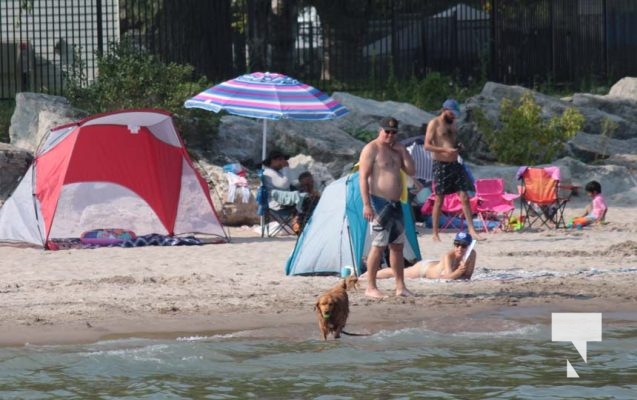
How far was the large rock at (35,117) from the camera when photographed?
19188 millimetres

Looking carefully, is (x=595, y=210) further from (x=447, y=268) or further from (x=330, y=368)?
(x=330, y=368)

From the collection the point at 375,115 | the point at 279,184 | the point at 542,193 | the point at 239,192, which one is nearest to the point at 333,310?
the point at 279,184

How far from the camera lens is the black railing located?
79.6ft

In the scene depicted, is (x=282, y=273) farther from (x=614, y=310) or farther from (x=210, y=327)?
(x=614, y=310)

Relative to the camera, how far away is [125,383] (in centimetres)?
1035

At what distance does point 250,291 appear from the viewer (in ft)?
42.9

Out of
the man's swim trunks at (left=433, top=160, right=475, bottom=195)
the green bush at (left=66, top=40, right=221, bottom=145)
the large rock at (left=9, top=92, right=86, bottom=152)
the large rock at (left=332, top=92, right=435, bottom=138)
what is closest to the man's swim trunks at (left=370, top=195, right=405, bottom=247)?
the man's swim trunks at (left=433, top=160, right=475, bottom=195)

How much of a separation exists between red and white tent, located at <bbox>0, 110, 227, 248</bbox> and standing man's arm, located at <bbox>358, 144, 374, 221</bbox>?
163 inches

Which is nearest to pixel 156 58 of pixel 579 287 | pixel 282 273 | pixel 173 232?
pixel 173 232

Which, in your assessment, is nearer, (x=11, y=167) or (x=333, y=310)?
(x=333, y=310)

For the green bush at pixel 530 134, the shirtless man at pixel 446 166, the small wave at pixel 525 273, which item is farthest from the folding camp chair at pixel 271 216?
the green bush at pixel 530 134

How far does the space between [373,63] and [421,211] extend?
30.9 ft

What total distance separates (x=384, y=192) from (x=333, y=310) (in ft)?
5.73

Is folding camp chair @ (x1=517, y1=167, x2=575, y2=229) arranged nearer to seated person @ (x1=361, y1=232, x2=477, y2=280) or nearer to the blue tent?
the blue tent
